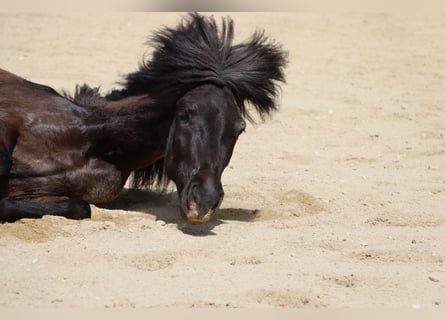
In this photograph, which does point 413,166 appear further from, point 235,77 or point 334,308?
point 334,308

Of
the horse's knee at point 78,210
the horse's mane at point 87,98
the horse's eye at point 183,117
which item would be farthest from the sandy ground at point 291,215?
the horse's mane at point 87,98

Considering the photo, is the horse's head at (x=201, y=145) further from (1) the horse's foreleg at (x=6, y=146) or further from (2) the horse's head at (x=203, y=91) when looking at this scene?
(1) the horse's foreleg at (x=6, y=146)

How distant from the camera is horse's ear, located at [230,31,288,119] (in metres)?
5.85

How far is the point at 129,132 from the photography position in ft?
20.1

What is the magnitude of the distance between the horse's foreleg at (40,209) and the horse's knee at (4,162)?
228mm

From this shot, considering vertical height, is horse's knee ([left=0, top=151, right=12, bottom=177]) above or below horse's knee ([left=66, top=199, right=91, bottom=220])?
above

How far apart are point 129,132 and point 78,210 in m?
0.78

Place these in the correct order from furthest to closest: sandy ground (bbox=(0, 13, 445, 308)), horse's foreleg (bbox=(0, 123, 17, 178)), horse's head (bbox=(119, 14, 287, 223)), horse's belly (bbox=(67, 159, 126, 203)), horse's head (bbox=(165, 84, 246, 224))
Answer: horse's belly (bbox=(67, 159, 126, 203)), horse's foreleg (bbox=(0, 123, 17, 178)), horse's head (bbox=(119, 14, 287, 223)), horse's head (bbox=(165, 84, 246, 224)), sandy ground (bbox=(0, 13, 445, 308))

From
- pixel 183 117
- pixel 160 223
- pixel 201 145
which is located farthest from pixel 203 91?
pixel 160 223

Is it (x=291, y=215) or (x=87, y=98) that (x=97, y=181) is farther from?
(x=291, y=215)

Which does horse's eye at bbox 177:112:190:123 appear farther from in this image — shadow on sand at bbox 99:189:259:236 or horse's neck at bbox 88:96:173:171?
shadow on sand at bbox 99:189:259:236

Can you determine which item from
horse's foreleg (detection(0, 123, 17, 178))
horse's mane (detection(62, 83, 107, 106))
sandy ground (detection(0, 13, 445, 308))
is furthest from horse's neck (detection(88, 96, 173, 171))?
horse's foreleg (detection(0, 123, 17, 178))

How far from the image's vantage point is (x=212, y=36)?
19.7 feet

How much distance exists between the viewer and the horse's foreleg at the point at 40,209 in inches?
216
